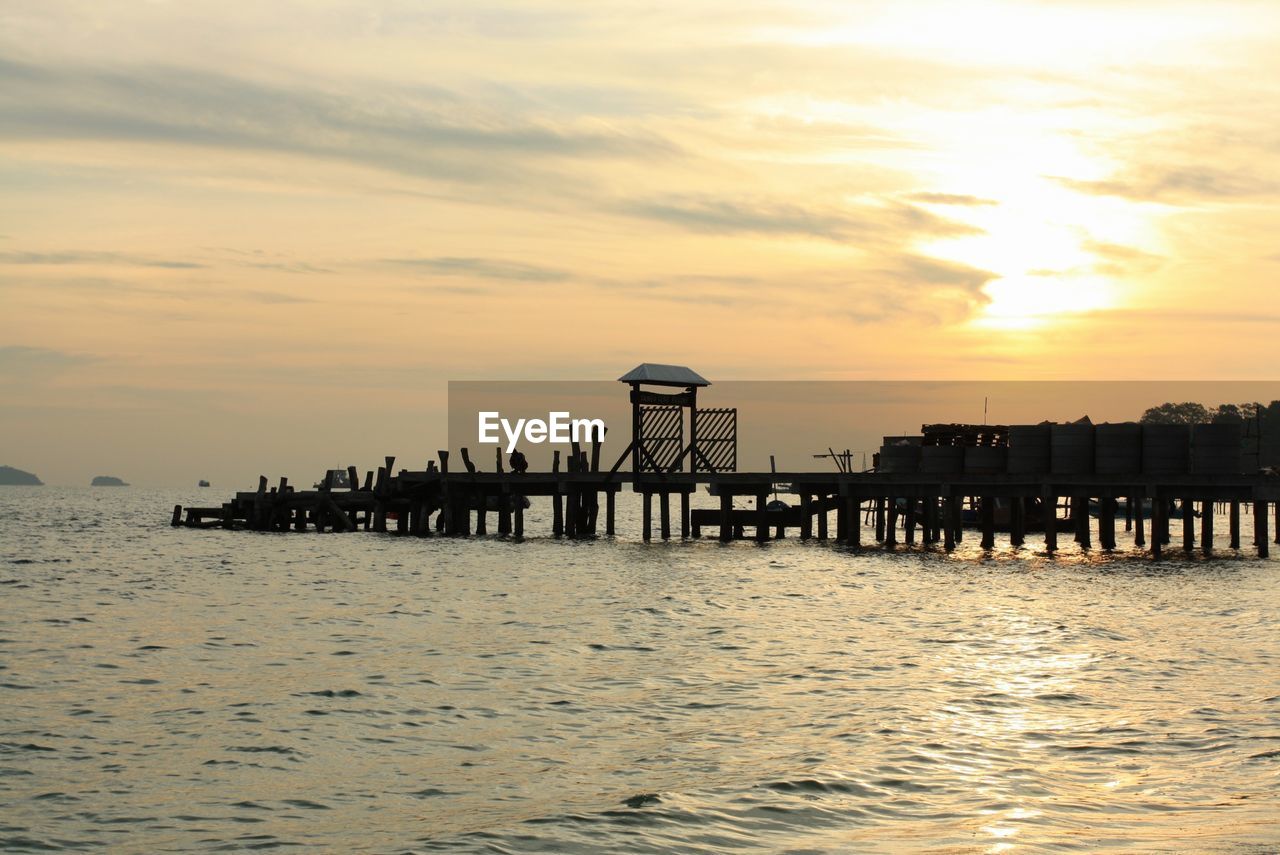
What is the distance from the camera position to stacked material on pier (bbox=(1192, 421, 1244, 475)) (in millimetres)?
42031

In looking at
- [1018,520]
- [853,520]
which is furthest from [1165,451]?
[853,520]

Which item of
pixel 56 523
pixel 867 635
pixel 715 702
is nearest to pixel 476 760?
pixel 715 702

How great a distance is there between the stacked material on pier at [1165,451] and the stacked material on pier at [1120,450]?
24cm

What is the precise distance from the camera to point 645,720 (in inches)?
634

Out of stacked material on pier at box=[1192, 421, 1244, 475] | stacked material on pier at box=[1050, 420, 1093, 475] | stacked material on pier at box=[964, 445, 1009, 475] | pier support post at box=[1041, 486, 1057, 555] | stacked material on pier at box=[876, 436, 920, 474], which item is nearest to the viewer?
stacked material on pier at box=[1192, 421, 1244, 475]

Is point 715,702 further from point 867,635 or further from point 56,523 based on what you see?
point 56,523

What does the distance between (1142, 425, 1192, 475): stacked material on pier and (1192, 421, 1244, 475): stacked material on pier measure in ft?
0.89

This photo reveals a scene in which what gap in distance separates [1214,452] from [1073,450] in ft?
13.8

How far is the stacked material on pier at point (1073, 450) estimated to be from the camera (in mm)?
42844

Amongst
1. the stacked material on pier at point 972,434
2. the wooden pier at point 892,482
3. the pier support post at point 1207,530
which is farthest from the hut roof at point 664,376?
the pier support post at point 1207,530

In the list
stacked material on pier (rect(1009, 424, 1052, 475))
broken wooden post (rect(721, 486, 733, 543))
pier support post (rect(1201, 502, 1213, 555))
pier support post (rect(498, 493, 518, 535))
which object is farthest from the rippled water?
pier support post (rect(498, 493, 518, 535))

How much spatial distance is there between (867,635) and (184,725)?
41.1 feet

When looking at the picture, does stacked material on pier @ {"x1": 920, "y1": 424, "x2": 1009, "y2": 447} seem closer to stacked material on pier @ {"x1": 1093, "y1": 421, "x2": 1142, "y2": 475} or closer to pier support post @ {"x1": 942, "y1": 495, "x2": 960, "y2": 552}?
pier support post @ {"x1": 942, "y1": 495, "x2": 960, "y2": 552}

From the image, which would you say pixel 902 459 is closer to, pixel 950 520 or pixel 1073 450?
pixel 950 520
